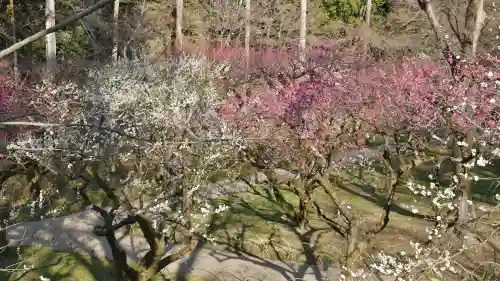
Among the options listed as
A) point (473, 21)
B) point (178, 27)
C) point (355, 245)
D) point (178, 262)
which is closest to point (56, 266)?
point (178, 262)

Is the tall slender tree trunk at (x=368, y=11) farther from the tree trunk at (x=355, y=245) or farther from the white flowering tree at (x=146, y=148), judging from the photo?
the tree trunk at (x=355, y=245)

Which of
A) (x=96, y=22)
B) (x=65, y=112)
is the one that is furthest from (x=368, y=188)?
(x=96, y=22)

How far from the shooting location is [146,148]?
12219 millimetres

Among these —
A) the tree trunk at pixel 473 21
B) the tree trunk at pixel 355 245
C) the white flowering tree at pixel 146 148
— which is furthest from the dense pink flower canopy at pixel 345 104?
the tree trunk at pixel 355 245

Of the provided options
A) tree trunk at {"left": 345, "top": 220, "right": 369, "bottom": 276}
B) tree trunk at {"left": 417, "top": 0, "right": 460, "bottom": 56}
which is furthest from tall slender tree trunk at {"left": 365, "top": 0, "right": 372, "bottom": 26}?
tree trunk at {"left": 345, "top": 220, "right": 369, "bottom": 276}

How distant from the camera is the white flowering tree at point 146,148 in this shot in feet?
31.3

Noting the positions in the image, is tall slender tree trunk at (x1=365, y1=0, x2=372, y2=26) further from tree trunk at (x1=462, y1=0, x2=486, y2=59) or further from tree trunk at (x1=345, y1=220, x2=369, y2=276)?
tree trunk at (x1=345, y1=220, x2=369, y2=276)

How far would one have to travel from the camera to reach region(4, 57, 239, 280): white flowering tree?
9.55 metres

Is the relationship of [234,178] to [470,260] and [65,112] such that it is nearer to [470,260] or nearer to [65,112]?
[65,112]

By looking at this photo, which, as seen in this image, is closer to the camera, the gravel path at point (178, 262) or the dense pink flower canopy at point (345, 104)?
the gravel path at point (178, 262)

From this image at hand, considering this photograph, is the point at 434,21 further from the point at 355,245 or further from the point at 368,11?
the point at 368,11

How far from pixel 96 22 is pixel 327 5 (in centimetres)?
1664

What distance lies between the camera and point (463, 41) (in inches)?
434

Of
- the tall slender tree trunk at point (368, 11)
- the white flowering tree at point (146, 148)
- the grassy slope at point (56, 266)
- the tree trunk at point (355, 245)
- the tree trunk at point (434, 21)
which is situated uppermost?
the tall slender tree trunk at point (368, 11)
